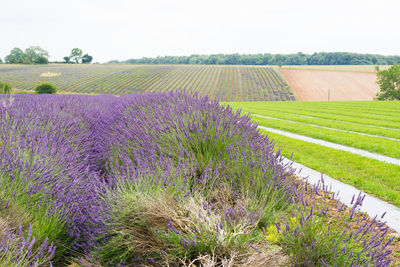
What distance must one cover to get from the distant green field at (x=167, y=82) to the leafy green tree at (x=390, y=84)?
1128cm

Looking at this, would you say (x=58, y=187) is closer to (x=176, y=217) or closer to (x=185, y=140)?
(x=176, y=217)

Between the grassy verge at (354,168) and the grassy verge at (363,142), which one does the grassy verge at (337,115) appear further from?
the grassy verge at (354,168)

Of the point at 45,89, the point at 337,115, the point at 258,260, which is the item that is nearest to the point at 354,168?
the point at 258,260

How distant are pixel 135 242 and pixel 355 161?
5789 millimetres

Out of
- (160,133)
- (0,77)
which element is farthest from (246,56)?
(160,133)

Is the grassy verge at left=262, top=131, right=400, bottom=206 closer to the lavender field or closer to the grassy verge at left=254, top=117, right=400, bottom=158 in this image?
the grassy verge at left=254, top=117, right=400, bottom=158

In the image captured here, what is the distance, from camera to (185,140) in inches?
146

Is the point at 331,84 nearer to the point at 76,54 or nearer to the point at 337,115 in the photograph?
the point at 337,115

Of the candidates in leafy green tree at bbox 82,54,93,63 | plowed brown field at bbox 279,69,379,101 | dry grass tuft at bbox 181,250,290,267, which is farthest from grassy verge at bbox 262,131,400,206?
leafy green tree at bbox 82,54,93,63

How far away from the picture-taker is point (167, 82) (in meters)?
43.3

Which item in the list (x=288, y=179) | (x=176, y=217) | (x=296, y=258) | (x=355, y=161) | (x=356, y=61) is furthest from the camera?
(x=356, y=61)

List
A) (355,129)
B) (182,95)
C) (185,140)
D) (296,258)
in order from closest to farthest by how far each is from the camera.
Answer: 1. (296,258)
2. (185,140)
3. (182,95)
4. (355,129)

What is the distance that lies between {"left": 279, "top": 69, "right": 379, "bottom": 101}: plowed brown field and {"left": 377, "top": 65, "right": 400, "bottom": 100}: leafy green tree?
2.01 meters

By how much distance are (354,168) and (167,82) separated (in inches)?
1524
